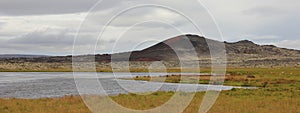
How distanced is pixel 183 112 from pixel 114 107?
6.00m

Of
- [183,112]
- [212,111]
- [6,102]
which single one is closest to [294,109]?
[212,111]

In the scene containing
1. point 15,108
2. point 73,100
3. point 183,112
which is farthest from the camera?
point 73,100

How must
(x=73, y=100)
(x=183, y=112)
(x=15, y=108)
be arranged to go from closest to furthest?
(x=183, y=112)
(x=15, y=108)
(x=73, y=100)

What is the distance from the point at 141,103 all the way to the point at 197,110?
653 centimetres

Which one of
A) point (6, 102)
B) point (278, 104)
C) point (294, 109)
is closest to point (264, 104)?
point (278, 104)

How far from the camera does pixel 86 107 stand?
105 ft

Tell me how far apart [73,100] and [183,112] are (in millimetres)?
11548

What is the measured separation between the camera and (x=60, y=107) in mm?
31391

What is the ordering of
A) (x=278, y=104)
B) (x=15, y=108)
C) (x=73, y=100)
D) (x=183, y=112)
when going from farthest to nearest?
(x=73, y=100) < (x=278, y=104) < (x=15, y=108) < (x=183, y=112)

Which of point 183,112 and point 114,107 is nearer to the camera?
point 183,112

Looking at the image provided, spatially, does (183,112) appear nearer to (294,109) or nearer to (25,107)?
(294,109)

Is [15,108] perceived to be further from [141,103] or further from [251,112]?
[251,112]

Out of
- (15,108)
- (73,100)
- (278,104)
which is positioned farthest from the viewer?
(73,100)

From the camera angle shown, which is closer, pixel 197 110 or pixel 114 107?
pixel 197 110
